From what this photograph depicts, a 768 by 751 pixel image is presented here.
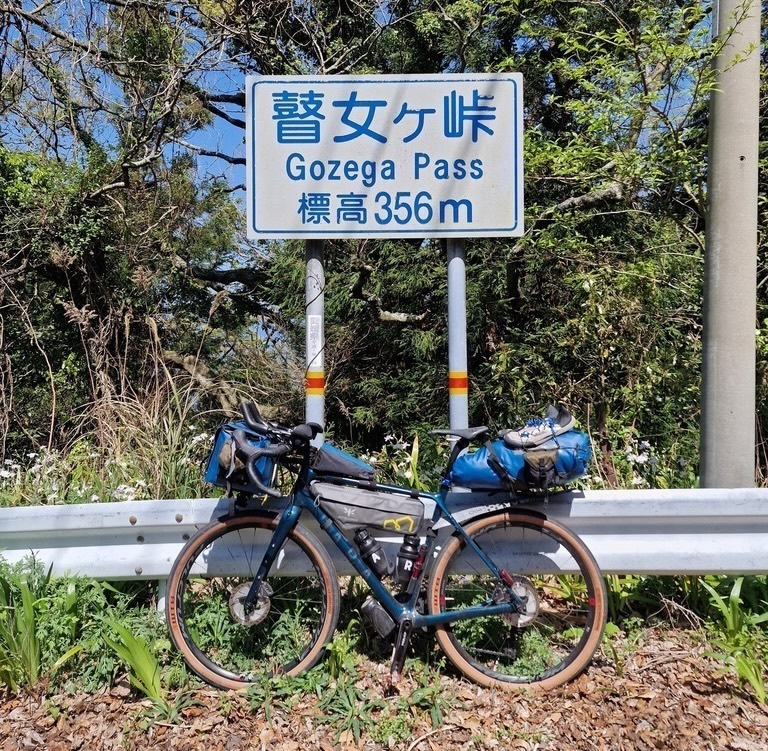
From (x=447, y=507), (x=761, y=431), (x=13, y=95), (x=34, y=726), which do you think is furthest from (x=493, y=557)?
(x=13, y=95)

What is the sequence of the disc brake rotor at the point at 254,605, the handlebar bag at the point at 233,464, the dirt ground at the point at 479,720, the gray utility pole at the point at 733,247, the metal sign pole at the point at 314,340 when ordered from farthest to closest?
the metal sign pole at the point at 314,340, the gray utility pole at the point at 733,247, the disc brake rotor at the point at 254,605, the handlebar bag at the point at 233,464, the dirt ground at the point at 479,720

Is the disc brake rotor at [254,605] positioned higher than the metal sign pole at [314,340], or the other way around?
the metal sign pole at [314,340]

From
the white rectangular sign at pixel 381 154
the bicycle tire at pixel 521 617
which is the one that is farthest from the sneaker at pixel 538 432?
the white rectangular sign at pixel 381 154

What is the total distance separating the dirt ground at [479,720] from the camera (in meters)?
2.13

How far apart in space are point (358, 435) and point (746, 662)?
4564mm

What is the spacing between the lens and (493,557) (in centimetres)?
264

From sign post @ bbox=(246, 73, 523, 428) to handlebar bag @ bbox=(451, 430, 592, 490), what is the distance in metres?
1.22

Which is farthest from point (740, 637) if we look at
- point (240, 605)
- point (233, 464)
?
point (233, 464)

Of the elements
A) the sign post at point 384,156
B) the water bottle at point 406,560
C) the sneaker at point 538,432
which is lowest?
the water bottle at point 406,560

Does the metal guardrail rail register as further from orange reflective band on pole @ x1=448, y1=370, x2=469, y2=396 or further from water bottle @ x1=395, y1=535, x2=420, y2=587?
orange reflective band on pole @ x1=448, y1=370, x2=469, y2=396

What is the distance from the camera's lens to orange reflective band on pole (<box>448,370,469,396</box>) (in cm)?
313

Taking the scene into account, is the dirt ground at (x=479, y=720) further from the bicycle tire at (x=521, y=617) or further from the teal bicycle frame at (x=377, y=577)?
the teal bicycle frame at (x=377, y=577)

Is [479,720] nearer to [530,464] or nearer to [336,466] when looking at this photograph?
[530,464]

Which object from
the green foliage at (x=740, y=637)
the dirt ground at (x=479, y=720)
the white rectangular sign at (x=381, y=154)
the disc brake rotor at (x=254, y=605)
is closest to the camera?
the dirt ground at (x=479, y=720)
